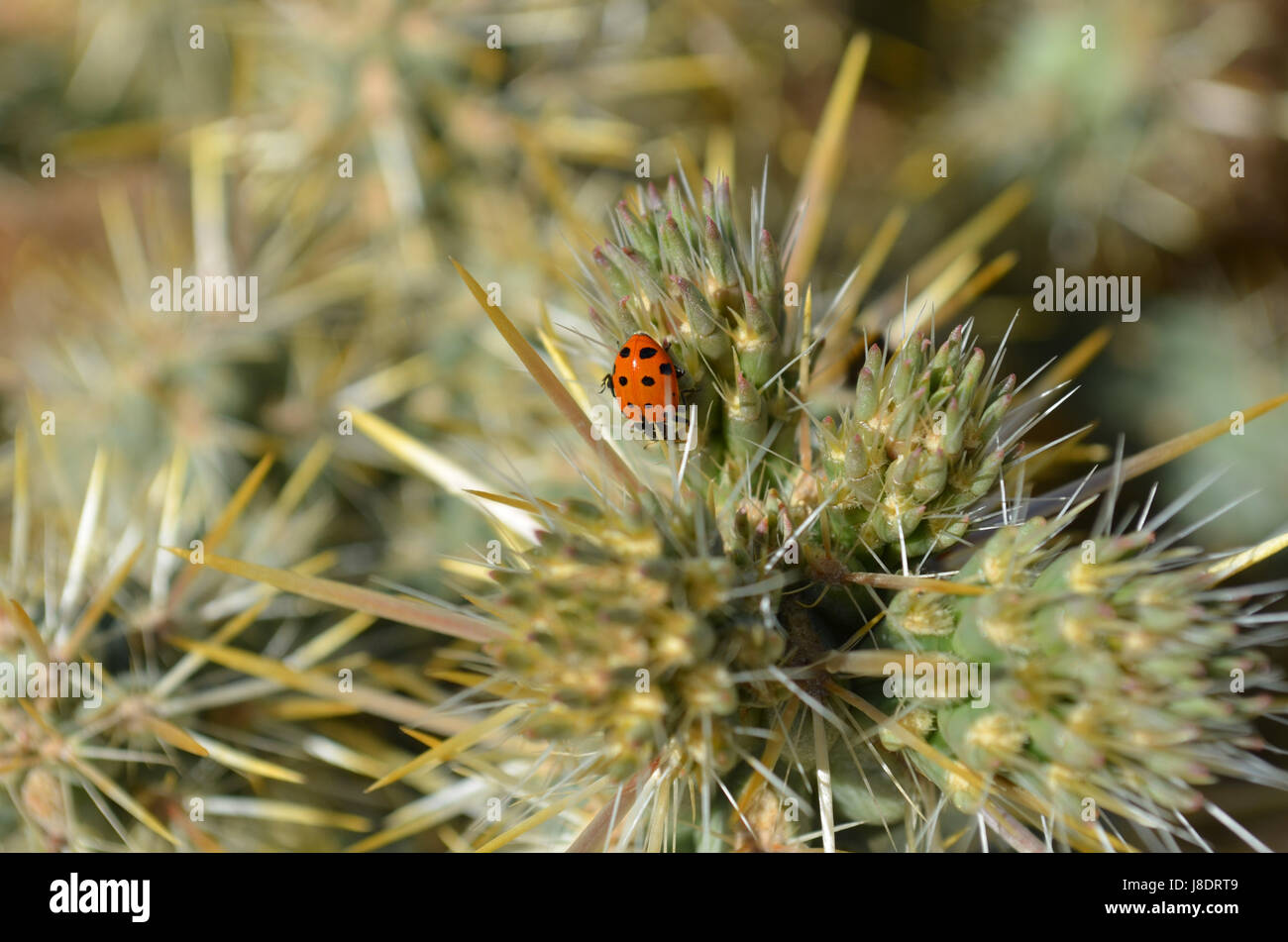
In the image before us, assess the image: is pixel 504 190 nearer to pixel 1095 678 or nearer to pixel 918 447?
pixel 918 447

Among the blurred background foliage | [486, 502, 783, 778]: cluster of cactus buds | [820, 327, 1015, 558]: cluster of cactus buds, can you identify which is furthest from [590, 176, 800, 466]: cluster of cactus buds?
the blurred background foliage

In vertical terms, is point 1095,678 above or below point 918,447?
below

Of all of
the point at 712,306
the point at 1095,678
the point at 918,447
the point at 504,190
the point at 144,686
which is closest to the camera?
the point at 1095,678

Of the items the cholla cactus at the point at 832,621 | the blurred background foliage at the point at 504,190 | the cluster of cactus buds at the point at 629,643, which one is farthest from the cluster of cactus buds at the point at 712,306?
the blurred background foliage at the point at 504,190

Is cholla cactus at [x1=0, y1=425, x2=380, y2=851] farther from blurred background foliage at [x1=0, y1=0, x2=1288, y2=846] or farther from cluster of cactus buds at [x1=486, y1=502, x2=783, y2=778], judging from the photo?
cluster of cactus buds at [x1=486, y1=502, x2=783, y2=778]

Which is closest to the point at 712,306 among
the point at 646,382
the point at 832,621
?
the point at 646,382

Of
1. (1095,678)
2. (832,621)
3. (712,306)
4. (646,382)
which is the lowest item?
(1095,678)
